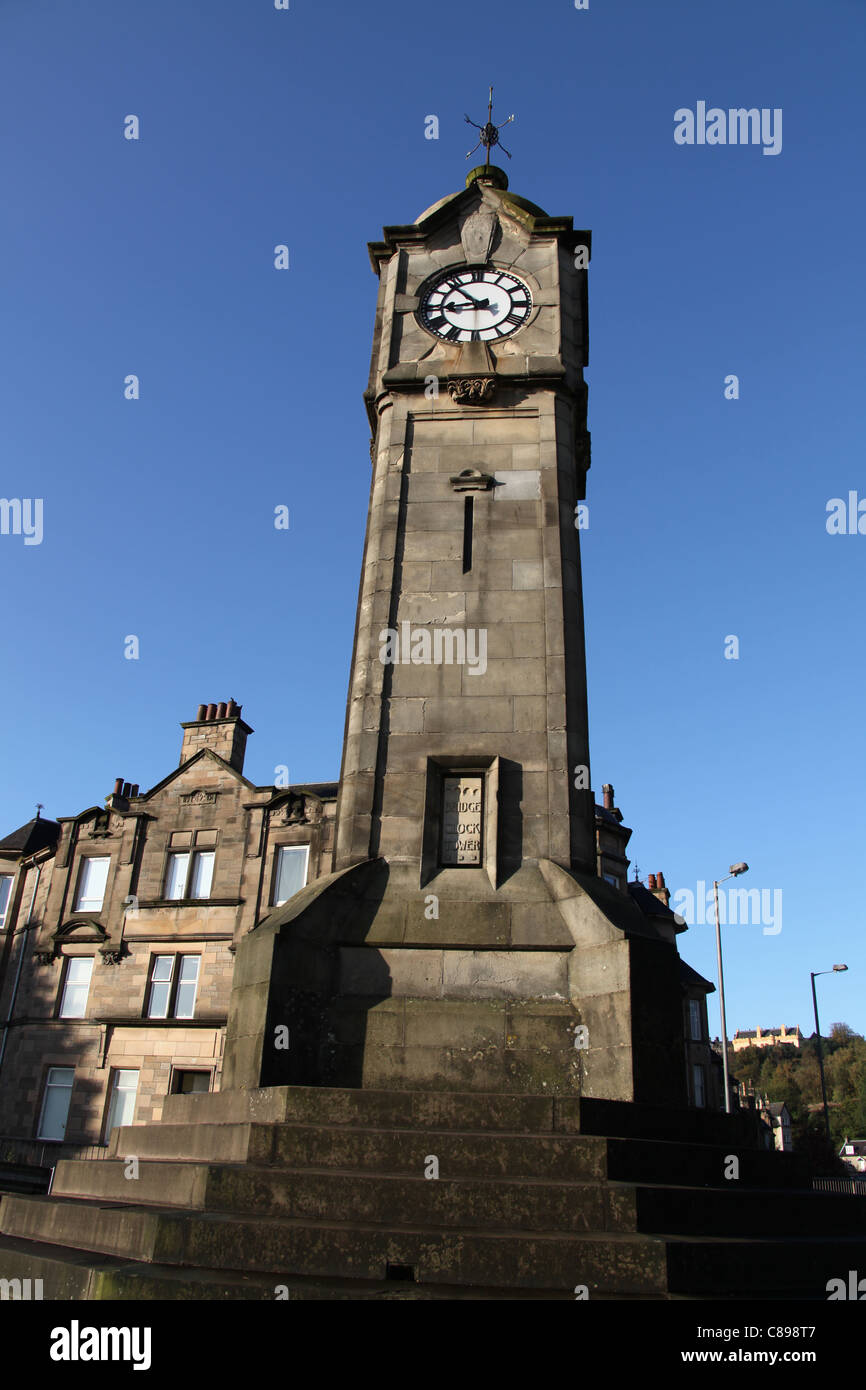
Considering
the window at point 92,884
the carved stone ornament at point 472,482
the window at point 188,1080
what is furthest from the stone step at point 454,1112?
the window at point 92,884

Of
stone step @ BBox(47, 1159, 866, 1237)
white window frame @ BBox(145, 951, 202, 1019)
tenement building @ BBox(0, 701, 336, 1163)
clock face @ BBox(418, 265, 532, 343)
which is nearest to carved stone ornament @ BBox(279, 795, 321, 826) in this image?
tenement building @ BBox(0, 701, 336, 1163)

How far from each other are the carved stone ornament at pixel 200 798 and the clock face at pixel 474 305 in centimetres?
2167

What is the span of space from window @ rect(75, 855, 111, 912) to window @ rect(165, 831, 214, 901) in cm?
257

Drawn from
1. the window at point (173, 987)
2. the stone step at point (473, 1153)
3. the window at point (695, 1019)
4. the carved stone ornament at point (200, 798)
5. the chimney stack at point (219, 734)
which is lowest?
the stone step at point (473, 1153)

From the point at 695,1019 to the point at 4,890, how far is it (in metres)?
31.8

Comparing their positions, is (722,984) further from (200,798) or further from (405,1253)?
(405,1253)

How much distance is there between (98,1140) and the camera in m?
28.4

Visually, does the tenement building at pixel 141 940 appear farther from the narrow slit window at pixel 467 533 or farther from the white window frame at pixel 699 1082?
the white window frame at pixel 699 1082

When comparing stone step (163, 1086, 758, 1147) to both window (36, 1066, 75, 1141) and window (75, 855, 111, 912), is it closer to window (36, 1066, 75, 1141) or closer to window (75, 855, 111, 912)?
window (36, 1066, 75, 1141)

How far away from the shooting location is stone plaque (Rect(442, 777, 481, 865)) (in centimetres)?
1066

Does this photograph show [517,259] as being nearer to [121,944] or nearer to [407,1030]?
[407,1030]

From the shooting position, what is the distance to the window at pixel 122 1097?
2875cm

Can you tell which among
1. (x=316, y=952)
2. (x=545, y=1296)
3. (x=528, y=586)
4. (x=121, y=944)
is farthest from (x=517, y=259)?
(x=121, y=944)
